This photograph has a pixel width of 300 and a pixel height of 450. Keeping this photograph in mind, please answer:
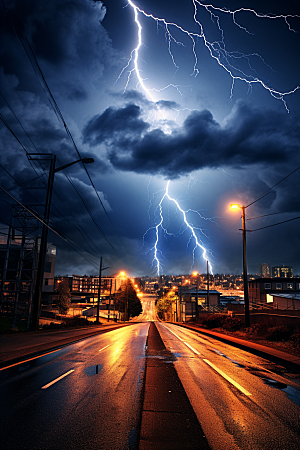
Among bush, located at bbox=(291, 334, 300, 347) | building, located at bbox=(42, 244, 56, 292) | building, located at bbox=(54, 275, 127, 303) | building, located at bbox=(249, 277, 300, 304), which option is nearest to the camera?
bush, located at bbox=(291, 334, 300, 347)

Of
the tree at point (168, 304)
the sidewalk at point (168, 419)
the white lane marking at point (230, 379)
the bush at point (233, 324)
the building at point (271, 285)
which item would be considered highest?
the building at point (271, 285)

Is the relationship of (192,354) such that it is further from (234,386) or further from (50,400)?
(50,400)

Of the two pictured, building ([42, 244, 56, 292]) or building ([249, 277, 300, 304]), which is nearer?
building ([249, 277, 300, 304])

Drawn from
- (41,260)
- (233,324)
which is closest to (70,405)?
(41,260)

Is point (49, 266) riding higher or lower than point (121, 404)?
higher

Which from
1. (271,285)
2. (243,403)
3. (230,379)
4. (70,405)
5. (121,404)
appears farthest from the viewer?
(271,285)

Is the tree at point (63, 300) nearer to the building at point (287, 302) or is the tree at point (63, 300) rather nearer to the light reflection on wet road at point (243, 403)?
the building at point (287, 302)

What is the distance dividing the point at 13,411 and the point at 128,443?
8.46ft

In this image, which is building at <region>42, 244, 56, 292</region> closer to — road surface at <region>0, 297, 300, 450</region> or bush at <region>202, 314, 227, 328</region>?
bush at <region>202, 314, 227, 328</region>

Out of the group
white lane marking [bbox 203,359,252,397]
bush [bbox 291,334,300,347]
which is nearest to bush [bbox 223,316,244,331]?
bush [bbox 291,334,300,347]

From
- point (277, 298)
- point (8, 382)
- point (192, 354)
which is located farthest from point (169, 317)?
point (8, 382)

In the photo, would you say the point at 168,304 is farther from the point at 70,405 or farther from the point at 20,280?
the point at 70,405

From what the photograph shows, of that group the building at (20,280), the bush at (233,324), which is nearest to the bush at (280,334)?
the bush at (233,324)

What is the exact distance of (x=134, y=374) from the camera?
7840 millimetres
